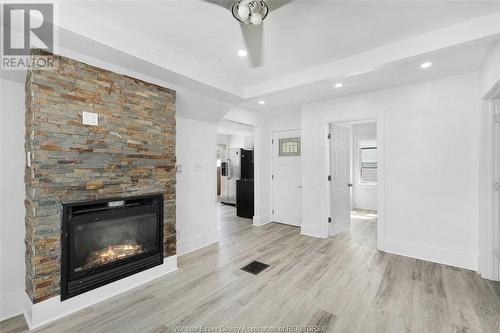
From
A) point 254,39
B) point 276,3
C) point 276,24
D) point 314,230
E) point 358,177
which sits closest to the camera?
point 276,3

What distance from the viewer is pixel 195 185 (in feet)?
12.6

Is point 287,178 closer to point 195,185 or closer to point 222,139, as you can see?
point 195,185

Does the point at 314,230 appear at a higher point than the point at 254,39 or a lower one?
lower

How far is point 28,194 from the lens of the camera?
2.09 meters

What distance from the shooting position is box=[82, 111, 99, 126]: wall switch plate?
7.29 ft

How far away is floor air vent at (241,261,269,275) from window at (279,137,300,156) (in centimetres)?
270

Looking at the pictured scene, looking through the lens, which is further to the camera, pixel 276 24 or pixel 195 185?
pixel 195 185

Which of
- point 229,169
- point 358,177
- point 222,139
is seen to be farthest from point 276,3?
point 222,139

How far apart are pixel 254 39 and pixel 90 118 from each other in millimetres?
1843

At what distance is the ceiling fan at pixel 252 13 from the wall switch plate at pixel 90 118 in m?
1.66

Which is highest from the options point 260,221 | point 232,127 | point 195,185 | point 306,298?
point 232,127

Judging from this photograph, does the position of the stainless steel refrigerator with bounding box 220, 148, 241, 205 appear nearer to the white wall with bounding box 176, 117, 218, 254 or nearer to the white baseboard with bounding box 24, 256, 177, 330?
the white wall with bounding box 176, 117, 218, 254

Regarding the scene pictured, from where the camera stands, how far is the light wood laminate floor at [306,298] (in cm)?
196

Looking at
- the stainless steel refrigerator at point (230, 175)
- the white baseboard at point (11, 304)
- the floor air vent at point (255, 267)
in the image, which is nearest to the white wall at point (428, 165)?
the floor air vent at point (255, 267)
